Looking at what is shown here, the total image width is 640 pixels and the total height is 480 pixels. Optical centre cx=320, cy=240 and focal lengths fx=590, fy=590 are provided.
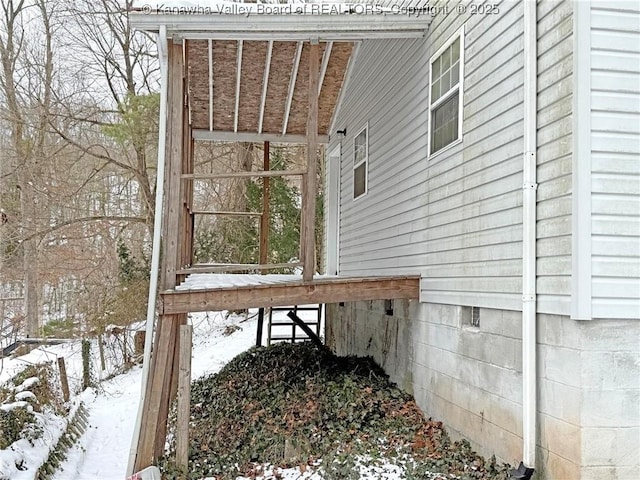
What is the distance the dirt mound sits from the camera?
520cm

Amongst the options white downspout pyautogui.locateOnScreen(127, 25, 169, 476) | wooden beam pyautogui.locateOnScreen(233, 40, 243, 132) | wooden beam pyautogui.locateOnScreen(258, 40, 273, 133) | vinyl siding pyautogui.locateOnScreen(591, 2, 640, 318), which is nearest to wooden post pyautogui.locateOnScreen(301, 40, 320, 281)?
wooden beam pyautogui.locateOnScreen(258, 40, 273, 133)

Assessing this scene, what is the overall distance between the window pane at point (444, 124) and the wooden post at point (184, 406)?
3175 mm

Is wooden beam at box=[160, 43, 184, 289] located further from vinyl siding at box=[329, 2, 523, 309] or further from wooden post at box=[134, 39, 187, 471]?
vinyl siding at box=[329, 2, 523, 309]

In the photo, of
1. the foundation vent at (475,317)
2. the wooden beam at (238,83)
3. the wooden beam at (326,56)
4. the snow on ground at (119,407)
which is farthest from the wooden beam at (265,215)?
the foundation vent at (475,317)

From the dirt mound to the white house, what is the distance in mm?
285

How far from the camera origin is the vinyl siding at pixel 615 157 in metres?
3.74

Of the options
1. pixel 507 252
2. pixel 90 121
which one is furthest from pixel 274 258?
pixel 507 252

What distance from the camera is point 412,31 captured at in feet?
21.8

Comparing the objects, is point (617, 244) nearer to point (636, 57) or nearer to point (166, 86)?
point (636, 57)

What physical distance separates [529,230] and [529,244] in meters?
0.10

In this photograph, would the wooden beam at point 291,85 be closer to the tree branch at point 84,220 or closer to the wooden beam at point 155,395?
the wooden beam at point 155,395

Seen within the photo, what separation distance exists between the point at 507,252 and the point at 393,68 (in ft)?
13.6

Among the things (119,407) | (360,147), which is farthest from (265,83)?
(119,407)

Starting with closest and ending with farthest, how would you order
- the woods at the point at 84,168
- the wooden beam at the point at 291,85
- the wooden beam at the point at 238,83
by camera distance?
the wooden beam at the point at 238,83
the wooden beam at the point at 291,85
the woods at the point at 84,168
